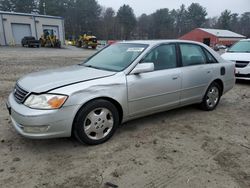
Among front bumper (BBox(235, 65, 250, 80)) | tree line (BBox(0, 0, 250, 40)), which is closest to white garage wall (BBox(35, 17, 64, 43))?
tree line (BBox(0, 0, 250, 40))

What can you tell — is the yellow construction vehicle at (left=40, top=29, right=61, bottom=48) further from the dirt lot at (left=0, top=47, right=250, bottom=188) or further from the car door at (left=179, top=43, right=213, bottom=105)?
the car door at (left=179, top=43, right=213, bottom=105)

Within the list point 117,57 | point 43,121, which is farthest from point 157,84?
point 43,121

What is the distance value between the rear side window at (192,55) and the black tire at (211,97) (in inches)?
24.4

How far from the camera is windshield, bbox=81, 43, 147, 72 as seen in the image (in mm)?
3619

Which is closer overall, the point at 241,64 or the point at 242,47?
the point at 241,64

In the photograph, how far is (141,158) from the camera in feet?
9.68

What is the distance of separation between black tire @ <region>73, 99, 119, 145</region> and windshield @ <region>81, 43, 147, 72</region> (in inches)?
26.5

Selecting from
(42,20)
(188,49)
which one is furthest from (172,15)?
(188,49)

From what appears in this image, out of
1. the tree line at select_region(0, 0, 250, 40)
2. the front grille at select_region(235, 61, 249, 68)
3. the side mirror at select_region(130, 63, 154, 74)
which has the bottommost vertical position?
the front grille at select_region(235, 61, 249, 68)

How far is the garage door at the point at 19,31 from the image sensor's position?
31.7m

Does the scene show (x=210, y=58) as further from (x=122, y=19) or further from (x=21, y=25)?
(x=122, y=19)

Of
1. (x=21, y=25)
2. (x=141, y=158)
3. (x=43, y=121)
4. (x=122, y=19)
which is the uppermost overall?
(x=122, y=19)

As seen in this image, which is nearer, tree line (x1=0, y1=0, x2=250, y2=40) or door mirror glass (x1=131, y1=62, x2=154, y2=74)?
door mirror glass (x1=131, y1=62, x2=154, y2=74)

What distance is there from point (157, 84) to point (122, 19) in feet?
236
